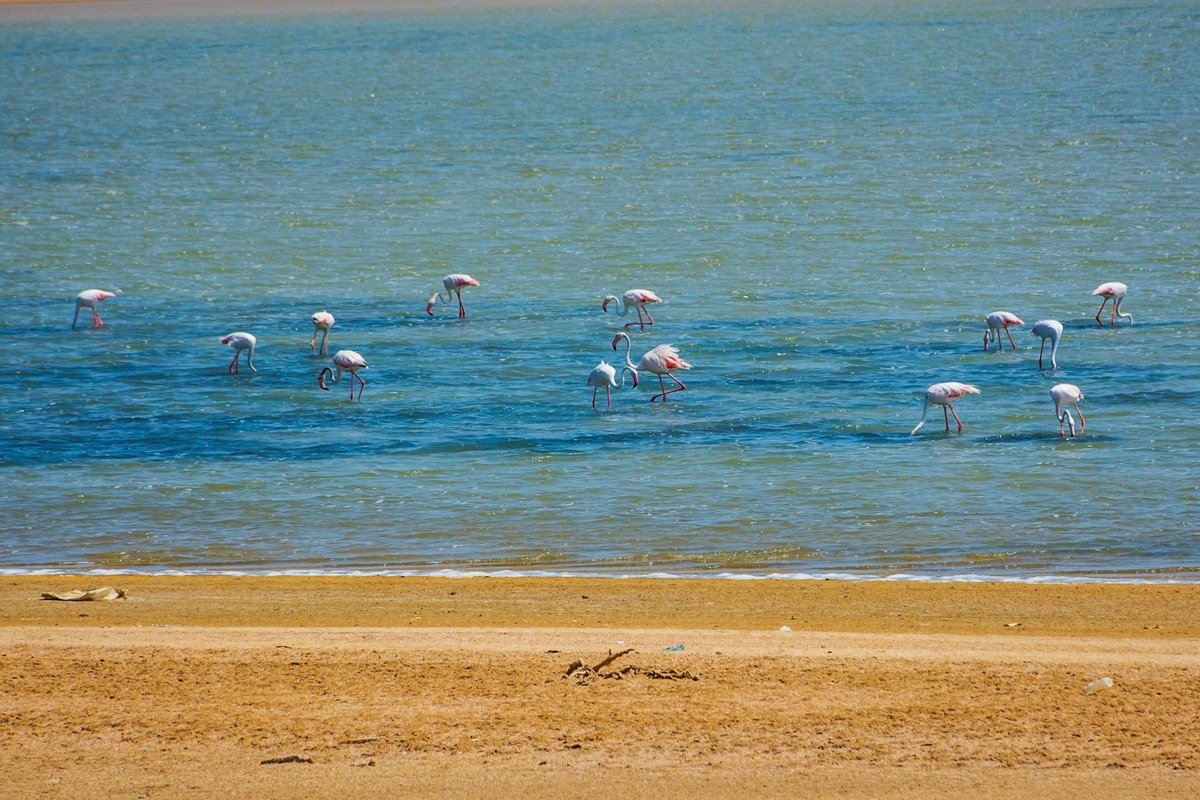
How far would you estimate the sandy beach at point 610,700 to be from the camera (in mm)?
7449

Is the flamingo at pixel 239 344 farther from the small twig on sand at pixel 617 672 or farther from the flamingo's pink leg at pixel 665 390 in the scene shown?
the small twig on sand at pixel 617 672

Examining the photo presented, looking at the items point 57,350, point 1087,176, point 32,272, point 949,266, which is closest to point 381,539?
point 57,350

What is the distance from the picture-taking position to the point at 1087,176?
1663 inches

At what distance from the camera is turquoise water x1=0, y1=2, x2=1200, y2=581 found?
559 inches

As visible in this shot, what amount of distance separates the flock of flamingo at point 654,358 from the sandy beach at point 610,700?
642cm

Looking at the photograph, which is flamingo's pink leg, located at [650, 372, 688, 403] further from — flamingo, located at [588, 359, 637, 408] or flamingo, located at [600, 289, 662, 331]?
flamingo, located at [600, 289, 662, 331]

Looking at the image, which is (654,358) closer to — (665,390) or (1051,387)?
(665,390)

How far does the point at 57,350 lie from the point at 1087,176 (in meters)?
30.1

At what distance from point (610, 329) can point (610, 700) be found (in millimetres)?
16907

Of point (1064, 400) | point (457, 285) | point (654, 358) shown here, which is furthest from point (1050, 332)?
point (457, 285)

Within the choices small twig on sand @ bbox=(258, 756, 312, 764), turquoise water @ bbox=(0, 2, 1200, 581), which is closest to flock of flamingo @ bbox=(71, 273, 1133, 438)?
turquoise water @ bbox=(0, 2, 1200, 581)

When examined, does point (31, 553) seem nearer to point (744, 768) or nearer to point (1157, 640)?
point (744, 768)

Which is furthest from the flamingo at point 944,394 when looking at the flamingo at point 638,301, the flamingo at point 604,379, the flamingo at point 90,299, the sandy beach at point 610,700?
the flamingo at point 90,299

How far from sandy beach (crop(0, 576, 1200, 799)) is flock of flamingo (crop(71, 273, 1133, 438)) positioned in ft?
21.1
